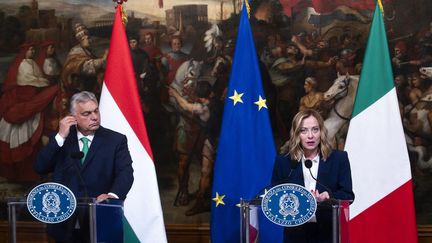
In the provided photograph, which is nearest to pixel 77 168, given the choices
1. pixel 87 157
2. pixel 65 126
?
pixel 87 157

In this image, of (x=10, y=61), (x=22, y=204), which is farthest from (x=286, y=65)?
(x=22, y=204)

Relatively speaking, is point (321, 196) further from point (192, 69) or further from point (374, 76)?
point (192, 69)

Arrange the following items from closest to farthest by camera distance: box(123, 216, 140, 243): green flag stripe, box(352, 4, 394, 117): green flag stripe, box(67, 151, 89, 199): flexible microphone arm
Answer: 1. box(67, 151, 89, 199): flexible microphone arm
2. box(123, 216, 140, 243): green flag stripe
3. box(352, 4, 394, 117): green flag stripe

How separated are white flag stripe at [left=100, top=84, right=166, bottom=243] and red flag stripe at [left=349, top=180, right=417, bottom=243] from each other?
185 cm

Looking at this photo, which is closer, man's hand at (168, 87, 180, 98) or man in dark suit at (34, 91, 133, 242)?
man in dark suit at (34, 91, 133, 242)

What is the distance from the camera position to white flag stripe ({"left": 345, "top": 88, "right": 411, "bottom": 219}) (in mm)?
8070

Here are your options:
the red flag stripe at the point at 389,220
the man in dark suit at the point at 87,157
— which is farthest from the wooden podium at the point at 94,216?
the red flag stripe at the point at 389,220

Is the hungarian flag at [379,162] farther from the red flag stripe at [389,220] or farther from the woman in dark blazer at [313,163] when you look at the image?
the woman in dark blazer at [313,163]

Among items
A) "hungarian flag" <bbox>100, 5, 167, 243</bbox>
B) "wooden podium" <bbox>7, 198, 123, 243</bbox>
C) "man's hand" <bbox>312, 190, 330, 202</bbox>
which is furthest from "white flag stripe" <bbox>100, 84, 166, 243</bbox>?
"man's hand" <bbox>312, 190, 330, 202</bbox>

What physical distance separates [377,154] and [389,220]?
63 centimetres

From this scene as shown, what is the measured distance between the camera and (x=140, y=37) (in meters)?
9.68

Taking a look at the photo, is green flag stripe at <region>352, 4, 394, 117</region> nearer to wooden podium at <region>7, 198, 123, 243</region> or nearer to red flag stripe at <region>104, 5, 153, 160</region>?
red flag stripe at <region>104, 5, 153, 160</region>

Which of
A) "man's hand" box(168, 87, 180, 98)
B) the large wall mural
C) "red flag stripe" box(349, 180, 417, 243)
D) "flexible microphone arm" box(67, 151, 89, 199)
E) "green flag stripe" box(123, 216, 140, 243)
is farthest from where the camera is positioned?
"man's hand" box(168, 87, 180, 98)

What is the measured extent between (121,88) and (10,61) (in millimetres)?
2000
